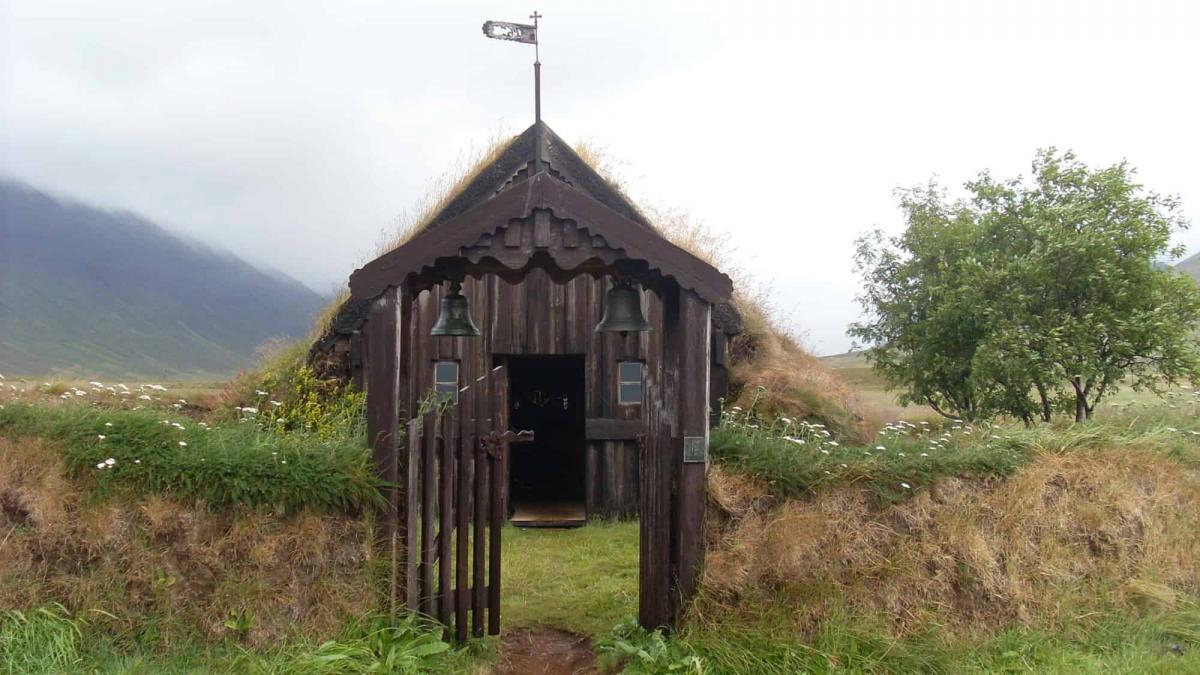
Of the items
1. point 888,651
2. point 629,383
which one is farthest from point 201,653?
point 629,383

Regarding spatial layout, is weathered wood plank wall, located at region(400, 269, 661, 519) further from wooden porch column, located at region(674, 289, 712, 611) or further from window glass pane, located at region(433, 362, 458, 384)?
wooden porch column, located at region(674, 289, 712, 611)

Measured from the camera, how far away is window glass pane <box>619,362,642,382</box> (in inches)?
400

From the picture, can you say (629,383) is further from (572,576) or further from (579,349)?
(572,576)

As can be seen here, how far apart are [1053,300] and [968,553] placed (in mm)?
5930

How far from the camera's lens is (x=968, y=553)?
512 centimetres

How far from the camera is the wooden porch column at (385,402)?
4777mm

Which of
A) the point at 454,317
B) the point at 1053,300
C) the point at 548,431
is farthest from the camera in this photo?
the point at 548,431

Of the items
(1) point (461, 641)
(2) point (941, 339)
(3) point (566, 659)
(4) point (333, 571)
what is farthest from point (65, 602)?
(2) point (941, 339)

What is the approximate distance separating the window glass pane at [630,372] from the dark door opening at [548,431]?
316cm

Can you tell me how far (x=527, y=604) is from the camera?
6430 mm

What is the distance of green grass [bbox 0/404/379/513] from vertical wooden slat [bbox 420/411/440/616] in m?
0.34

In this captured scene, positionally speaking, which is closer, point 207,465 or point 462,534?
point 207,465

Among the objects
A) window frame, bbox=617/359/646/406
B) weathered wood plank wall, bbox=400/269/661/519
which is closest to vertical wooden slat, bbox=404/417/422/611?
weathered wood plank wall, bbox=400/269/661/519

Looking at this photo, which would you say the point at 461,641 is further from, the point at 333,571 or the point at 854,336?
the point at 854,336
